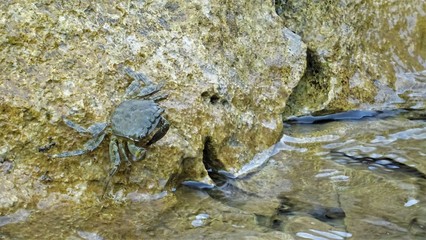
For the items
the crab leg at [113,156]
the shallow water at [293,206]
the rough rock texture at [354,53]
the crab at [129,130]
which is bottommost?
the shallow water at [293,206]

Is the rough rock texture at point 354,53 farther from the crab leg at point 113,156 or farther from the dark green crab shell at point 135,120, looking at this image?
the crab leg at point 113,156

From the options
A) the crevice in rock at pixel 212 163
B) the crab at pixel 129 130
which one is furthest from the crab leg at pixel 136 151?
the crevice in rock at pixel 212 163

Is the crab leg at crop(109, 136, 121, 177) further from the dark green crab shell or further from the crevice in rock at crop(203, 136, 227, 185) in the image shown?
the crevice in rock at crop(203, 136, 227, 185)

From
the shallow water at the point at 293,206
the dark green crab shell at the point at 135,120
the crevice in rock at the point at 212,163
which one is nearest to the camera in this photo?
the shallow water at the point at 293,206

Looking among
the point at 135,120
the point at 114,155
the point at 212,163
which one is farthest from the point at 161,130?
the point at 212,163

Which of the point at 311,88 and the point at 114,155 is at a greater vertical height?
the point at 311,88

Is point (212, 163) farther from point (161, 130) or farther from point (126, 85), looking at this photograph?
point (126, 85)

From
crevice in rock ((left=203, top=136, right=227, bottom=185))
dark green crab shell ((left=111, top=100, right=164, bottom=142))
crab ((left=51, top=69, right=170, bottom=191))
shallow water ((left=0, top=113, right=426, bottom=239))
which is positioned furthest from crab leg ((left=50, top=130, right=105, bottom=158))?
crevice in rock ((left=203, top=136, right=227, bottom=185))
